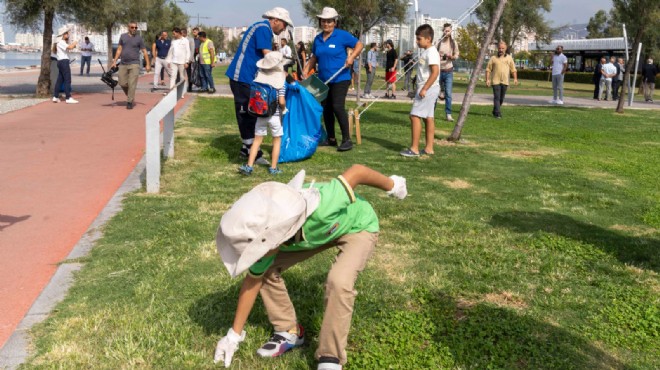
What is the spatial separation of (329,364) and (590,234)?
335cm

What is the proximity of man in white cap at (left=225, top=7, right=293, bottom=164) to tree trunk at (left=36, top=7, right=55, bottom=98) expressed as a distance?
1068 cm

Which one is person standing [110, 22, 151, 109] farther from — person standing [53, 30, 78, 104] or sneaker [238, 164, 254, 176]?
sneaker [238, 164, 254, 176]

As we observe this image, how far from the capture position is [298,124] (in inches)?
337

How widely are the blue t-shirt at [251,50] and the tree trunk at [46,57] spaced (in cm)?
1069

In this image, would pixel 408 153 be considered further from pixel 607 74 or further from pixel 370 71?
pixel 607 74

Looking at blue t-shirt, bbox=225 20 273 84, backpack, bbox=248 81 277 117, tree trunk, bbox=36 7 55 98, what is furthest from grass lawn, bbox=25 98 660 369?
tree trunk, bbox=36 7 55 98

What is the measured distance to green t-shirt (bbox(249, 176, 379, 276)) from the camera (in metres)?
3.00

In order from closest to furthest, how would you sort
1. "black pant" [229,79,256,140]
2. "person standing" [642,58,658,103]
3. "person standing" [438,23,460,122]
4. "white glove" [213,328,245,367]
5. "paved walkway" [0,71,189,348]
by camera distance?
"white glove" [213,328,245,367], "paved walkway" [0,71,189,348], "black pant" [229,79,256,140], "person standing" [438,23,460,122], "person standing" [642,58,658,103]

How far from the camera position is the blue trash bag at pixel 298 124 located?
8.45m

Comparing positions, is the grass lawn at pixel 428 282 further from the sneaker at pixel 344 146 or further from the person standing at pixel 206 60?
the person standing at pixel 206 60

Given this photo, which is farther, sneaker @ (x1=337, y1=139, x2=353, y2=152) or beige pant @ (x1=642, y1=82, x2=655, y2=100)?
beige pant @ (x1=642, y1=82, x2=655, y2=100)

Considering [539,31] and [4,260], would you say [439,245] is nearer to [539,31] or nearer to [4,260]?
[4,260]

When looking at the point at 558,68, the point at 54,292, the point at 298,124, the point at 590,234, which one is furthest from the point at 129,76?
the point at 558,68

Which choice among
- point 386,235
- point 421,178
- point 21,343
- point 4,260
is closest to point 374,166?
point 421,178
